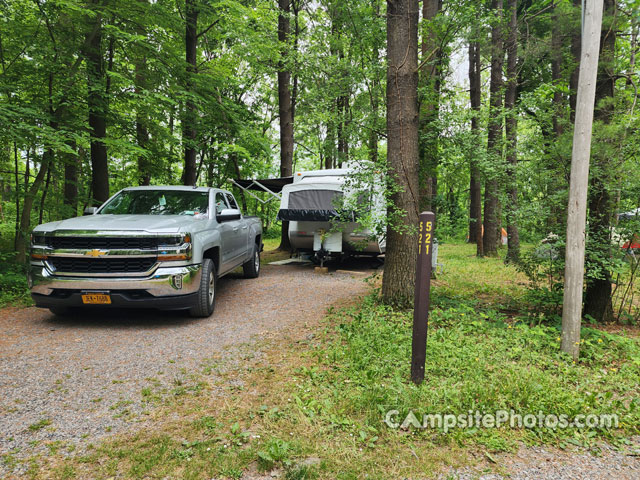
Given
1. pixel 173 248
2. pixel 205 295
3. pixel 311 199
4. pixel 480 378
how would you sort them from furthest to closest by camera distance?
pixel 311 199, pixel 205 295, pixel 173 248, pixel 480 378

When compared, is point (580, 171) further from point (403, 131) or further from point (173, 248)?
point (173, 248)

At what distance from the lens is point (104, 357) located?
4.34 metres

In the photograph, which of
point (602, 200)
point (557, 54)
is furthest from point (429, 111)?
point (557, 54)

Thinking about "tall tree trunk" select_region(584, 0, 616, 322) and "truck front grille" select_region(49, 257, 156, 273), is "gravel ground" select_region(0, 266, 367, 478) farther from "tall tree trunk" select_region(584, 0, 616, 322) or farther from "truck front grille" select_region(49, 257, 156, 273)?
"tall tree trunk" select_region(584, 0, 616, 322)

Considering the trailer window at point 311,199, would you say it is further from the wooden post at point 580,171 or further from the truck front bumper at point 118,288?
the wooden post at point 580,171

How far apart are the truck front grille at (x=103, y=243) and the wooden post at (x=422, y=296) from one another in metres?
3.64

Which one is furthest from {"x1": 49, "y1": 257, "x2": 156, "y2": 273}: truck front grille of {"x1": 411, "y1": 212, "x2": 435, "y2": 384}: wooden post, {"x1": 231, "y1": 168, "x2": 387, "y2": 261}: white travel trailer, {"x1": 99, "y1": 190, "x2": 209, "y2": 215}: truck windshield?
{"x1": 231, "y1": 168, "x2": 387, "y2": 261}: white travel trailer

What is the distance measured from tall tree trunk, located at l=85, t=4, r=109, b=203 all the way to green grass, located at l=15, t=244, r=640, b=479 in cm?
691

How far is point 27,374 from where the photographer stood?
3850mm

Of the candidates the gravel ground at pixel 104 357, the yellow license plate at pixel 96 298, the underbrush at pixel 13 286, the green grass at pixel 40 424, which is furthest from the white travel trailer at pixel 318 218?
the green grass at pixel 40 424

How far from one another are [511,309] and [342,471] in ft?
16.3

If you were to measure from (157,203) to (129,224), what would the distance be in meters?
1.53

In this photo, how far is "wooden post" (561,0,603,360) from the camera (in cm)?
406

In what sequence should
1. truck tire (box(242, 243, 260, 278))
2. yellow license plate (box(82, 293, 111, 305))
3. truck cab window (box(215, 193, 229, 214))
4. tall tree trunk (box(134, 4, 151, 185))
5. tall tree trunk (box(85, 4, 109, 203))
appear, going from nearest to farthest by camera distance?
1. yellow license plate (box(82, 293, 111, 305))
2. truck cab window (box(215, 193, 229, 214))
3. tall tree trunk (box(85, 4, 109, 203))
4. tall tree trunk (box(134, 4, 151, 185))
5. truck tire (box(242, 243, 260, 278))
